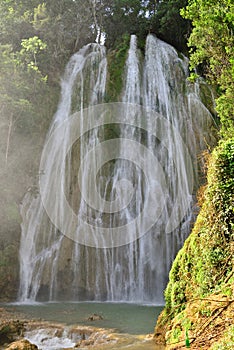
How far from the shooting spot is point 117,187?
1861cm

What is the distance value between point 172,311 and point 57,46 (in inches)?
1016

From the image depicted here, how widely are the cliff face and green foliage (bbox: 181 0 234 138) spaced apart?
6.47m

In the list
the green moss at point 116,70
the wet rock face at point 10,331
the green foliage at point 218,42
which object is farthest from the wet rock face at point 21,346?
the green moss at point 116,70

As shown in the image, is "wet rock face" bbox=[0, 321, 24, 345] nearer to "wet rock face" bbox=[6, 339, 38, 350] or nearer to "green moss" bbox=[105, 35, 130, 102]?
"wet rock face" bbox=[6, 339, 38, 350]

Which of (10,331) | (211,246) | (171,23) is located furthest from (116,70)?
(211,246)

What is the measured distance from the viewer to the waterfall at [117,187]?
16.6 metres

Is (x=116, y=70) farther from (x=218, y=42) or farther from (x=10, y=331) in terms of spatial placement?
(x=10, y=331)

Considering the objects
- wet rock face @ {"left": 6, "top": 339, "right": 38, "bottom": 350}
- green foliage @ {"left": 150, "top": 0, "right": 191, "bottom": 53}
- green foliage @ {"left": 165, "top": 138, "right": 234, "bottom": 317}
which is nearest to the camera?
green foliage @ {"left": 165, "top": 138, "right": 234, "bottom": 317}

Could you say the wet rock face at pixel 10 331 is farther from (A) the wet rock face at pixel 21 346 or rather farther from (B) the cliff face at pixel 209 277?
(B) the cliff face at pixel 209 277

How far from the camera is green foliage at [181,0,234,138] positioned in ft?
37.2

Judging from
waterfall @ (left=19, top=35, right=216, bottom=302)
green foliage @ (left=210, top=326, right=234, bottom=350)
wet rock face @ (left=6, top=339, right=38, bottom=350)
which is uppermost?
waterfall @ (left=19, top=35, right=216, bottom=302)

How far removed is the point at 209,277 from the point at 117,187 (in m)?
13.6

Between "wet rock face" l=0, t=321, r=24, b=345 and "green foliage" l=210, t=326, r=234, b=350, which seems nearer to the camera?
"green foliage" l=210, t=326, r=234, b=350

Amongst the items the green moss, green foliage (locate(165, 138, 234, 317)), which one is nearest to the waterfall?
the green moss
